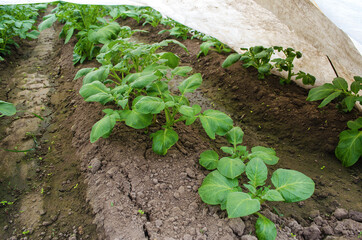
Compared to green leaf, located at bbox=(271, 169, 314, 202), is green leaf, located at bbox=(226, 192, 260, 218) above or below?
below

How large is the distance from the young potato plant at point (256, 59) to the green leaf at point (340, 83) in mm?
538

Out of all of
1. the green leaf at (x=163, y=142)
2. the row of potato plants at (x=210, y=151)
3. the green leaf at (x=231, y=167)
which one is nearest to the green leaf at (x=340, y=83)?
the row of potato plants at (x=210, y=151)

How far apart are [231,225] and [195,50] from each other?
2.48 m

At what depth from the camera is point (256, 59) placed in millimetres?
2609

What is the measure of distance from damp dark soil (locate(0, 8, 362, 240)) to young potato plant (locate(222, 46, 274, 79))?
11cm

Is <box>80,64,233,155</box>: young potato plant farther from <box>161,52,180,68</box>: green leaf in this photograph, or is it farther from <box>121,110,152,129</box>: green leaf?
<box>161,52,180,68</box>: green leaf

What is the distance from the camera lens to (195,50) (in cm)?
344

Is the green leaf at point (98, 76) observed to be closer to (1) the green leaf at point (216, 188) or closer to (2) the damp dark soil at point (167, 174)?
(2) the damp dark soil at point (167, 174)

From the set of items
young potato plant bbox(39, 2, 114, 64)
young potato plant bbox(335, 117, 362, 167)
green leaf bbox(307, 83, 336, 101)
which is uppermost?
green leaf bbox(307, 83, 336, 101)

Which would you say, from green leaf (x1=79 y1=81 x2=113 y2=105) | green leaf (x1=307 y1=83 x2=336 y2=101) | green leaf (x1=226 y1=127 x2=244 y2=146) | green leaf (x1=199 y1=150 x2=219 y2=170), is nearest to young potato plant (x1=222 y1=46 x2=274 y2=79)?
green leaf (x1=307 y1=83 x2=336 y2=101)

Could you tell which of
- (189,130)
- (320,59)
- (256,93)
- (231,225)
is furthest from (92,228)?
(320,59)

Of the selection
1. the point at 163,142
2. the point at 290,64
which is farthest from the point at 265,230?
the point at 290,64

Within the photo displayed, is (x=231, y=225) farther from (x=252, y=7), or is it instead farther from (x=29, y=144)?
(x=29, y=144)

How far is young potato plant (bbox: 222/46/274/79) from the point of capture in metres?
2.33
